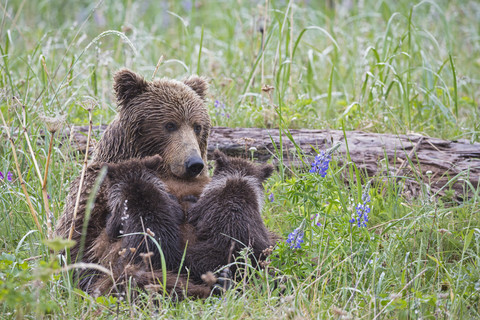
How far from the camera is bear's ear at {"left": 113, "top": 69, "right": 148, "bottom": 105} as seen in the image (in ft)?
13.8

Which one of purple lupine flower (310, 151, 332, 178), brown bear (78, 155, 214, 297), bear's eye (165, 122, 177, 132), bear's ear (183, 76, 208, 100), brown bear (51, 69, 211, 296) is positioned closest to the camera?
brown bear (78, 155, 214, 297)

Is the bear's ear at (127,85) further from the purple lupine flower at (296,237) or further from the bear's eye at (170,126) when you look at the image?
the purple lupine flower at (296,237)

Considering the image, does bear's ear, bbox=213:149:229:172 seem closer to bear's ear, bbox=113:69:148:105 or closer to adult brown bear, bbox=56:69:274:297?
adult brown bear, bbox=56:69:274:297

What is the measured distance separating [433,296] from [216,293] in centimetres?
114

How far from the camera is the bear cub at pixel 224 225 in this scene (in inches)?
132

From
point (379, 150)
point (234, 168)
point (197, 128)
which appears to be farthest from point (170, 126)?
point (379, 150)

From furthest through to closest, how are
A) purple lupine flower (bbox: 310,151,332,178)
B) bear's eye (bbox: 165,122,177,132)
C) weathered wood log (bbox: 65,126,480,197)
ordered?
1. weathered wood log (bbox: 65,126,480,197)
2. bear's eye (bbox: 165,122,177,132)
3. purple lupine flower (bbox: 310,151,332,178)

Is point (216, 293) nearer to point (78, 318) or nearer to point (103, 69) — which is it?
point (78, 318)

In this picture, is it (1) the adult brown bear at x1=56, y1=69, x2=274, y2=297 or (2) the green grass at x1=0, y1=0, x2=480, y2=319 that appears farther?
(1) the adult brown bear at x1=56, y1=69, x2=274, y2=297

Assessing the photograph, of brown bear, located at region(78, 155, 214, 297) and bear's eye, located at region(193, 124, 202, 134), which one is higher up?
bear's eye, located at region(193, 124, 202, 134)

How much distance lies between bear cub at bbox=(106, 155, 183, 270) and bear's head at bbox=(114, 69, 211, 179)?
23.8 inches

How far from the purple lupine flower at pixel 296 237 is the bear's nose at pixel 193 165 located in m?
0.95

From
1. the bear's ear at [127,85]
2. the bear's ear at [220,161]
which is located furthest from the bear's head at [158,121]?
the bear's ear at [220,161]

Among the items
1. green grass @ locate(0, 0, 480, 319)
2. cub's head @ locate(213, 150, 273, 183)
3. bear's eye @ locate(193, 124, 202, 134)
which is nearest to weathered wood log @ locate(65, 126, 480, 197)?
green grass @ locate(0, 0, 480, 319)
